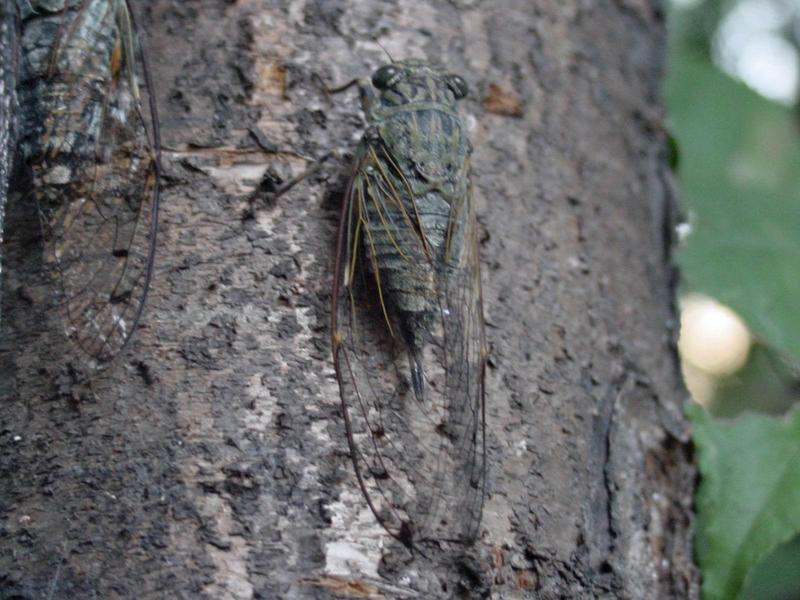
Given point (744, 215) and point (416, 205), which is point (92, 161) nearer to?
point (416, 205)

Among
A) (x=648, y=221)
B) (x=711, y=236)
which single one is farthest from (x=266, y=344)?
(x=711, y=236)

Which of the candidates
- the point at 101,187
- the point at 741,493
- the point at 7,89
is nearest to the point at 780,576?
the point at 741,493

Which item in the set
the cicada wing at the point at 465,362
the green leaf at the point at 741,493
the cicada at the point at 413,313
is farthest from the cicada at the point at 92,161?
the green leaf at the point at 741,493

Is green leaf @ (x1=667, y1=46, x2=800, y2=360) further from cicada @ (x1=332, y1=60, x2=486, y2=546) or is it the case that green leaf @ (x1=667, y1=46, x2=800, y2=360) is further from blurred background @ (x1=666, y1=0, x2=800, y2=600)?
cicada @ (x1=332, y1=60, x2=486, y2=546)

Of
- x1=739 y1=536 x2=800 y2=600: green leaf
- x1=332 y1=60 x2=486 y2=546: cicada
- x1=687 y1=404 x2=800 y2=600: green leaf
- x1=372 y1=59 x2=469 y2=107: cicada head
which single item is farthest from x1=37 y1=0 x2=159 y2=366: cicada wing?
x1=739 y1=536 x2=800 y2=600: green leaf

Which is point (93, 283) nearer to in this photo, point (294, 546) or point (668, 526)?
point (294, 546)

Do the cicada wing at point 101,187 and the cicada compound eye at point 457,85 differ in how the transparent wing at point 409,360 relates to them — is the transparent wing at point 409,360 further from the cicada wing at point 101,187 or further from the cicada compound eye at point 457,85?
the cicada wing at point 101,187
